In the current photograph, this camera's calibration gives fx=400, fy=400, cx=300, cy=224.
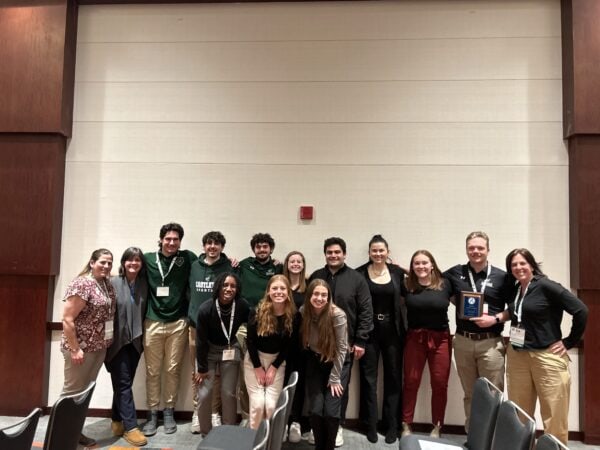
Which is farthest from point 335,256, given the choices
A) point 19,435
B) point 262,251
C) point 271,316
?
point 19,435

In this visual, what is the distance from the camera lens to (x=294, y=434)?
308cm

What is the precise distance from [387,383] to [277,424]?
5.47ft

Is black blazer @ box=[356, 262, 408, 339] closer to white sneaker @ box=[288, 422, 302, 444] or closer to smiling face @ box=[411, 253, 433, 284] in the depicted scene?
smiling face @ box=[411, 253, 433, 284]

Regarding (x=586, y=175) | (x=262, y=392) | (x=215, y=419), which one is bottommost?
(x=215, y=419)

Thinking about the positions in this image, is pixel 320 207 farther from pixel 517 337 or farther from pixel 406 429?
pixel 406 429

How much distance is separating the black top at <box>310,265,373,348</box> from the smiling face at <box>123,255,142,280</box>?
1532mm

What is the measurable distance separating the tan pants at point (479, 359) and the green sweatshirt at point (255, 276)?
152cm

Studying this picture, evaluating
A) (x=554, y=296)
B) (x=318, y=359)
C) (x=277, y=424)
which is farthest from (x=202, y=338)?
(x=554, y=296)

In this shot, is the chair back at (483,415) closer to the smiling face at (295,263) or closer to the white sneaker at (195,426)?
the smiling face at (295,263)

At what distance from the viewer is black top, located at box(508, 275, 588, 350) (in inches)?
101

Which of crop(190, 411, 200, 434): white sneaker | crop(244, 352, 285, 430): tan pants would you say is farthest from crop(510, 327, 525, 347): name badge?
crop(190, 411, 200, 434): white sneaker

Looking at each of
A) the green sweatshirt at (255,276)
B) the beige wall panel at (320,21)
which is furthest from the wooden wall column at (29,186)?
the green sweatshirt at (255,276)

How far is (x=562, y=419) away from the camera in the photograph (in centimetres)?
261

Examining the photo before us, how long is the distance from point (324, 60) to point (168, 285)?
246 cm
